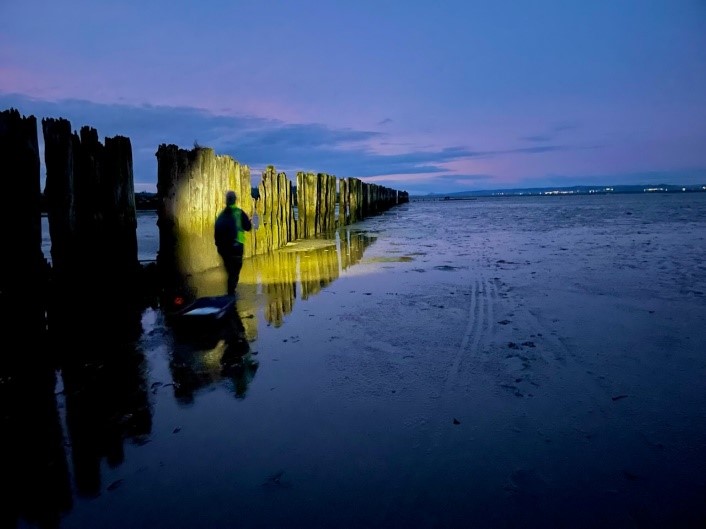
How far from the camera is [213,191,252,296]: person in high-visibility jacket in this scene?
6.60 metres

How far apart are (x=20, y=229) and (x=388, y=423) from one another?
5039 millimetres

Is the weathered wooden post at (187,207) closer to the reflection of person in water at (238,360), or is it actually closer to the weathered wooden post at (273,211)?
the weathered wooden post at (273,211)

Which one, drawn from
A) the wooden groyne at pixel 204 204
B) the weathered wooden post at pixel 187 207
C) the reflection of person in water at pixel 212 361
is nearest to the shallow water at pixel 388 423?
the reflection of person in water at pixel 212 361

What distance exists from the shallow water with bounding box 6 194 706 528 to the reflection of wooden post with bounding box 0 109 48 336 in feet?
4.53

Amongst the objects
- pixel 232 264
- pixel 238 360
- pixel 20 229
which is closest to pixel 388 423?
pixel 238 360

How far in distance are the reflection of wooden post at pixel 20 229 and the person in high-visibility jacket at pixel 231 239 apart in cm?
229

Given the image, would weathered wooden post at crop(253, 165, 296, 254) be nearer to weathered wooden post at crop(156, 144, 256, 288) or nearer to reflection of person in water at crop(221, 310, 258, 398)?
weathered wooden post at crop(156, 144, 256, 288)

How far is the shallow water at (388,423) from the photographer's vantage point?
2.08m

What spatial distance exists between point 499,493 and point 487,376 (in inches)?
55.1

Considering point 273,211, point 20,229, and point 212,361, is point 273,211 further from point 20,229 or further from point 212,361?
point 212,361

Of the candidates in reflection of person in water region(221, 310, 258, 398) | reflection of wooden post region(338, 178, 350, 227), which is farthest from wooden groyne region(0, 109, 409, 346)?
reflection of wooden post region(338, 178, 350, 227)

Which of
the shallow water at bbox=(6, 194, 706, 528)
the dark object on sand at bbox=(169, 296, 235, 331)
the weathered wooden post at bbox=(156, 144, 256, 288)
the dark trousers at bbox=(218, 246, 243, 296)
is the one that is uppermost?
the weathered wooden post at bbox=(156, 144, 256, 288)

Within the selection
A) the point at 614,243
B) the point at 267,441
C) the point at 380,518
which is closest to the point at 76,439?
the point at 267,441

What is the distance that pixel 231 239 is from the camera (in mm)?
6699
